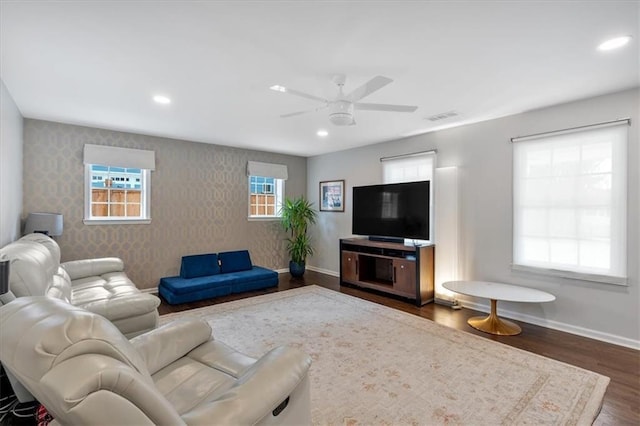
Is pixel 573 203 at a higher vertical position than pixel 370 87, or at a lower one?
lower

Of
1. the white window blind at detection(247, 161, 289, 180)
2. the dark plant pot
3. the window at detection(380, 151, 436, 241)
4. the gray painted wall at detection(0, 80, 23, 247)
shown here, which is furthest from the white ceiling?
the dark plant pot

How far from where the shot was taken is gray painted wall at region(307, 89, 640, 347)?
3109mm

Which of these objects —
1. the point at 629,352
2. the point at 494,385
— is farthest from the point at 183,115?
the point at 629,352

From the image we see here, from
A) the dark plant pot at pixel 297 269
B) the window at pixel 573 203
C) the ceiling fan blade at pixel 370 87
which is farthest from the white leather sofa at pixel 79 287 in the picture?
the window at pixel 573 203

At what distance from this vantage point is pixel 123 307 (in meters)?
2.55

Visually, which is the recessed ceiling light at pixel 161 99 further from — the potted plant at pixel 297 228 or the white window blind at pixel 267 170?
the potted plant at pixel 297 228

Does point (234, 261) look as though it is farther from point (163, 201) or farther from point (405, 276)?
point (405, 276)

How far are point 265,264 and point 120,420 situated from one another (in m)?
5.73

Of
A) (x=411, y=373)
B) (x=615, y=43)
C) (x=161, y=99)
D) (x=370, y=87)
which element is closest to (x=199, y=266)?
(x=161, y=99)

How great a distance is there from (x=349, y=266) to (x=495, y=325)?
2.47m

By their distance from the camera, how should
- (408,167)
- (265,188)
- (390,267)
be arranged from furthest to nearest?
(265,188) < (390,267) < (408,167)

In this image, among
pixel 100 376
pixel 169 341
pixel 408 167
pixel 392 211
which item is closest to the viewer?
pixel 100 376

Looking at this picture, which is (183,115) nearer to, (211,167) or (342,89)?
(211,167)

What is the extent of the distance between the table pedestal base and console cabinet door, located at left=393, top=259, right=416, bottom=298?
3.10 ft
